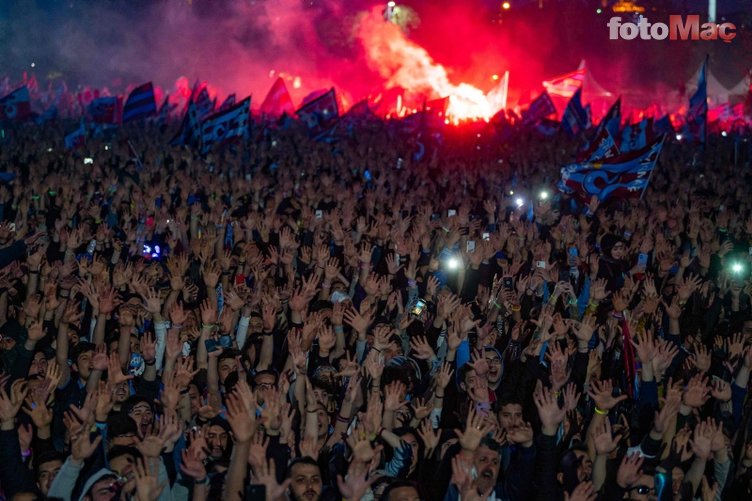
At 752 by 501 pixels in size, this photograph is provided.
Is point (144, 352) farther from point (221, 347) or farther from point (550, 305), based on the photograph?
point (550, 305)

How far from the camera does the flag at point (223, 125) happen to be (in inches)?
586

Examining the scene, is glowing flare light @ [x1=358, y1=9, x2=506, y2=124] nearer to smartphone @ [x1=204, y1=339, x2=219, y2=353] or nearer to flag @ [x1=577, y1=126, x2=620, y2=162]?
flag @ [x1=577, y1=126, x2=620, y2=162]

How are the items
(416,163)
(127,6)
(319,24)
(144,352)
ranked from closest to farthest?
(144,352) → (416,163) → (127,6) → (319,24)

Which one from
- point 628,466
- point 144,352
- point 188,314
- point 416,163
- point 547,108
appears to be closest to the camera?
point 628,466

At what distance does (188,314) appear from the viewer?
231 inches

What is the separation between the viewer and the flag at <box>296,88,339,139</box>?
61.9ft

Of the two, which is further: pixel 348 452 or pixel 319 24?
pixel 319 24

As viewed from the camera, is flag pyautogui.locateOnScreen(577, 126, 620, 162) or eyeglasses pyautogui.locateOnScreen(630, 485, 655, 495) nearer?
eyeglasses pyautogui.locateOnScreen(630, 485, 655, 495)

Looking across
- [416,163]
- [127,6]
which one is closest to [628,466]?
[416,163]

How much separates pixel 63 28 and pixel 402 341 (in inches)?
2175

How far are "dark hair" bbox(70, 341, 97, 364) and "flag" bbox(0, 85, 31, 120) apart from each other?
15.3 m

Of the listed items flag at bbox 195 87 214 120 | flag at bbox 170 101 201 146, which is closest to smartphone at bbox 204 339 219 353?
flag at bbox 170 101 201 146

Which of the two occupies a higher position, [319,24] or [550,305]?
[319,24]

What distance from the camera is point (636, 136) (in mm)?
15898
